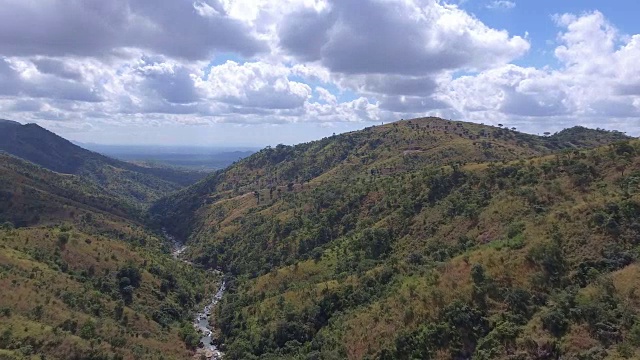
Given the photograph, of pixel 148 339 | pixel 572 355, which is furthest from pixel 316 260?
pixel 572 355

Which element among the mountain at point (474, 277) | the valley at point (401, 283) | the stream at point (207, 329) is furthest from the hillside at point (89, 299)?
the mountain at point (474, 277)

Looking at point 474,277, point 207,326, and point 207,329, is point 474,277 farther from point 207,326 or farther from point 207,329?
point 207,326

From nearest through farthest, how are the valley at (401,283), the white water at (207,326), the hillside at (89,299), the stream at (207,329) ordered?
the valley at (401,283) → the hillside at (89,299) → the stream at (207,329) → the white water at (207,326)

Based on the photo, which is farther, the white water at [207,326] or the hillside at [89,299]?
the white water at [207,326]

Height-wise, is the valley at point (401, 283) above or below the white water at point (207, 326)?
above

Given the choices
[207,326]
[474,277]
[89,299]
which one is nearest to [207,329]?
[207,326]

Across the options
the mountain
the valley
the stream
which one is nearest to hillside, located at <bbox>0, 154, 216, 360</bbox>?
the valley

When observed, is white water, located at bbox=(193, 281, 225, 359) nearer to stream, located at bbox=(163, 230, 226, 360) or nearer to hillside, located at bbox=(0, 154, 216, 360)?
stream, located at bbox=(163, 230, 226, 360)

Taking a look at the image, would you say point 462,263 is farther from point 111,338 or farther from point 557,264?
point 111,338

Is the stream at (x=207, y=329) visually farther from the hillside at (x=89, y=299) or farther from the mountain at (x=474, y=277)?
the mountain at (x=474, y=277)

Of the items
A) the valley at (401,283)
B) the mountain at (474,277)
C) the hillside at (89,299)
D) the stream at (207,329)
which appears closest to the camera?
the mountain at (474,277)
